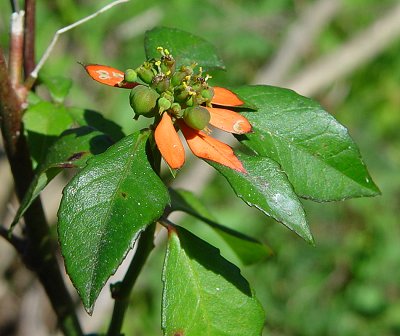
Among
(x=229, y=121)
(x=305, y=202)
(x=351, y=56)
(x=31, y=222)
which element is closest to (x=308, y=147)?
(x=229, y=121)

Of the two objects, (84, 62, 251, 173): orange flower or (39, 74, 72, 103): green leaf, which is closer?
(84, 62, 251, 173): orange flower

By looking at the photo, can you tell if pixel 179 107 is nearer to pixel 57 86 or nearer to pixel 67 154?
pixel 67 154

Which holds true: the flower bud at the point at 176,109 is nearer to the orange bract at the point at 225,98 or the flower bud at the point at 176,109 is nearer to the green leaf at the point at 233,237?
the orange bract at the point at 225,98

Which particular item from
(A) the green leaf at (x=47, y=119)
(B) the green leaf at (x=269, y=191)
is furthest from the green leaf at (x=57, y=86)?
(B) the green leaf at (x=269, y=191)

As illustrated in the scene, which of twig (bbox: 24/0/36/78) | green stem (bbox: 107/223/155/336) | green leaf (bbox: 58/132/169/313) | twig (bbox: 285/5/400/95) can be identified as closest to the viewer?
green leaf (bbox: 58/132/169/313)

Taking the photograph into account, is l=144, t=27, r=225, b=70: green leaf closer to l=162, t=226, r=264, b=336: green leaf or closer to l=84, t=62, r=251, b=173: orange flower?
l=84, t=62, r=251, b=173: orange flower

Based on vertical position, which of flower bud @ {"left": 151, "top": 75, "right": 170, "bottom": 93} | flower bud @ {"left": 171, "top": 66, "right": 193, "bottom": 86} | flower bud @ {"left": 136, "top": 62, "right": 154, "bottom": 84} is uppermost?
flower bud @ {"left": 171, "top": 66, "right": 193, "bottom": 86}

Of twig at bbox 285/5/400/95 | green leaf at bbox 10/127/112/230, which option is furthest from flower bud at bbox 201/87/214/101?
twig at bbox 285/5/400/95

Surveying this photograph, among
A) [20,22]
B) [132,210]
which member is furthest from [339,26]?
[132,210]

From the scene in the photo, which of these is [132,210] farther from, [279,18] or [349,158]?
[279,18]
